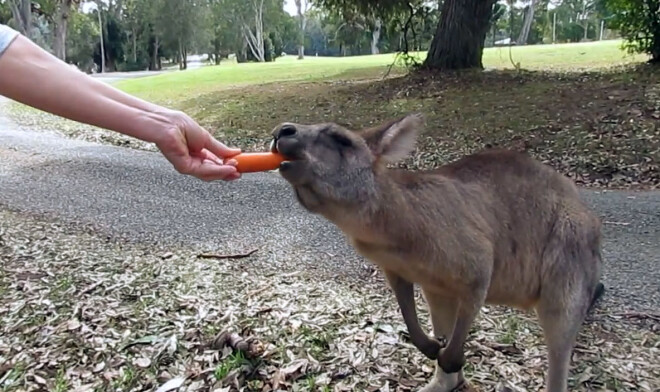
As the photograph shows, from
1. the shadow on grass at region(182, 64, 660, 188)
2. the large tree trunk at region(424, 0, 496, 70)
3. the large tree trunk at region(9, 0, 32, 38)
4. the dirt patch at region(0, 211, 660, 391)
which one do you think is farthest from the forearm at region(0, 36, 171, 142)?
the large tree trunk at region(9, 0, 32, 38)

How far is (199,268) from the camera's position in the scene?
4398mm

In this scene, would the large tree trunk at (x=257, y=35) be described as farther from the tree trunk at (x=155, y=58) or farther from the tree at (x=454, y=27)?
the tree at (x=454, y=27)

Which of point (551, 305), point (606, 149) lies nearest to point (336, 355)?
point (551, 305)

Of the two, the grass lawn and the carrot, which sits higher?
the carrot

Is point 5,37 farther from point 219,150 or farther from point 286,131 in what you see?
point 286,131

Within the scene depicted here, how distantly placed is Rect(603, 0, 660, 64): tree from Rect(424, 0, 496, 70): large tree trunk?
85.1 inches

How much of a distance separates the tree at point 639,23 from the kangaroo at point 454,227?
9394 mm

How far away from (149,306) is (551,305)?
2.25m

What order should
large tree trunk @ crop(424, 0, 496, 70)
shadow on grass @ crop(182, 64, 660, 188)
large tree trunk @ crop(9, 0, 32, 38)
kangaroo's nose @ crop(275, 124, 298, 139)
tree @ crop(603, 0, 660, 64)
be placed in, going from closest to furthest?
kangaroo's nose @ crop(275, 124, 298, 139) < shadow on grass @ crop(182, 64, 660, 188) < tree @ crop(603, 0, 660, 64) < large tree trunk @ crop(424, 0, 496, 70) < large tree trunk @ crop(9, 0, 32, 38)

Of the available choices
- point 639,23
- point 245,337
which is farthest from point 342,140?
point 639,23

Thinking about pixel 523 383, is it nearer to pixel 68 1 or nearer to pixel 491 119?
pixel 491 119

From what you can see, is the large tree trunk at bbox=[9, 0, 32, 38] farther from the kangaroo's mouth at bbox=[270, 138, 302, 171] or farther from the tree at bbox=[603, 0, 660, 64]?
the kangaroo's mouth at bbox=[270, 138, 302, 171]

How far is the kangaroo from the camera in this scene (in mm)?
2316

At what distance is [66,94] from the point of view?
228cm
